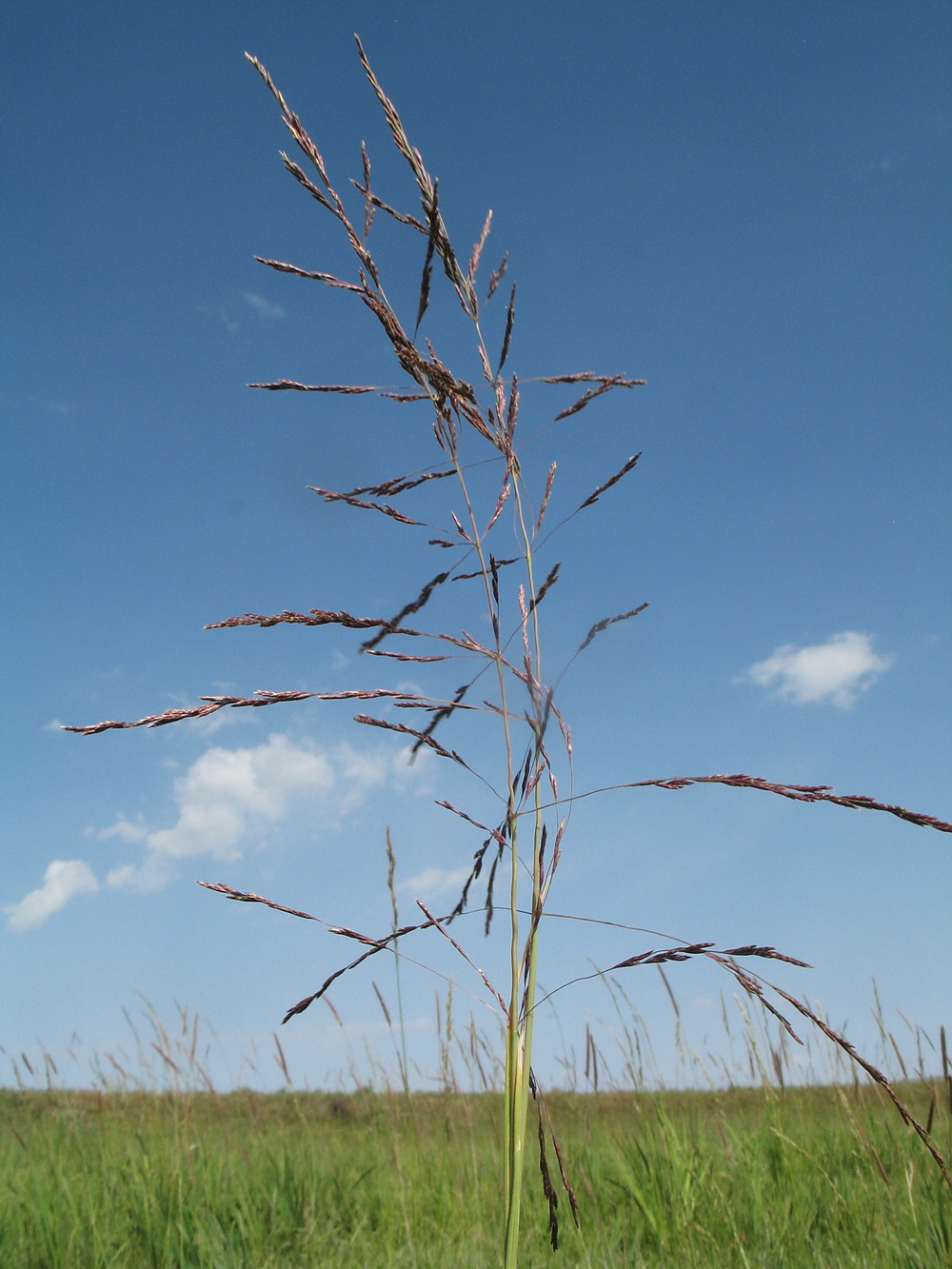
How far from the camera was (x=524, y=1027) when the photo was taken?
1.35m

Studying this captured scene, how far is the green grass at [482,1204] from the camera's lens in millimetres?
2998

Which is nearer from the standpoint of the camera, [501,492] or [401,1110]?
[501,492]

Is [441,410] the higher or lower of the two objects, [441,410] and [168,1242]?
the higher

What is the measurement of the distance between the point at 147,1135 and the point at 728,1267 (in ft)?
12.2

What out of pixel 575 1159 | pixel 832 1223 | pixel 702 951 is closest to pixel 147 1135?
pixel 575 1159

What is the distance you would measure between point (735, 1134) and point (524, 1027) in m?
3.83

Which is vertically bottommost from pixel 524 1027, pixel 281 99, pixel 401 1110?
pixel 401 1110

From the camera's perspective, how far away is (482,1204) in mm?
3766

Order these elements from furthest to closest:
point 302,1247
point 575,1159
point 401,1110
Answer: point 401,1110 → point 575,1159 → point 302,1247

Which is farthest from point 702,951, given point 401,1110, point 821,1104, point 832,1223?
point 401,1110

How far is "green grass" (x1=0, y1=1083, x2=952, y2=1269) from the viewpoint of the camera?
118 inches

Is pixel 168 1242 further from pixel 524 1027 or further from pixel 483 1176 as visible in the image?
pixel 524 1027

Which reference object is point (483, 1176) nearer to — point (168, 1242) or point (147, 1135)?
point (168, 1242)

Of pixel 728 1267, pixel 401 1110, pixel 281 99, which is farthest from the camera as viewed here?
pixel 401 1110
